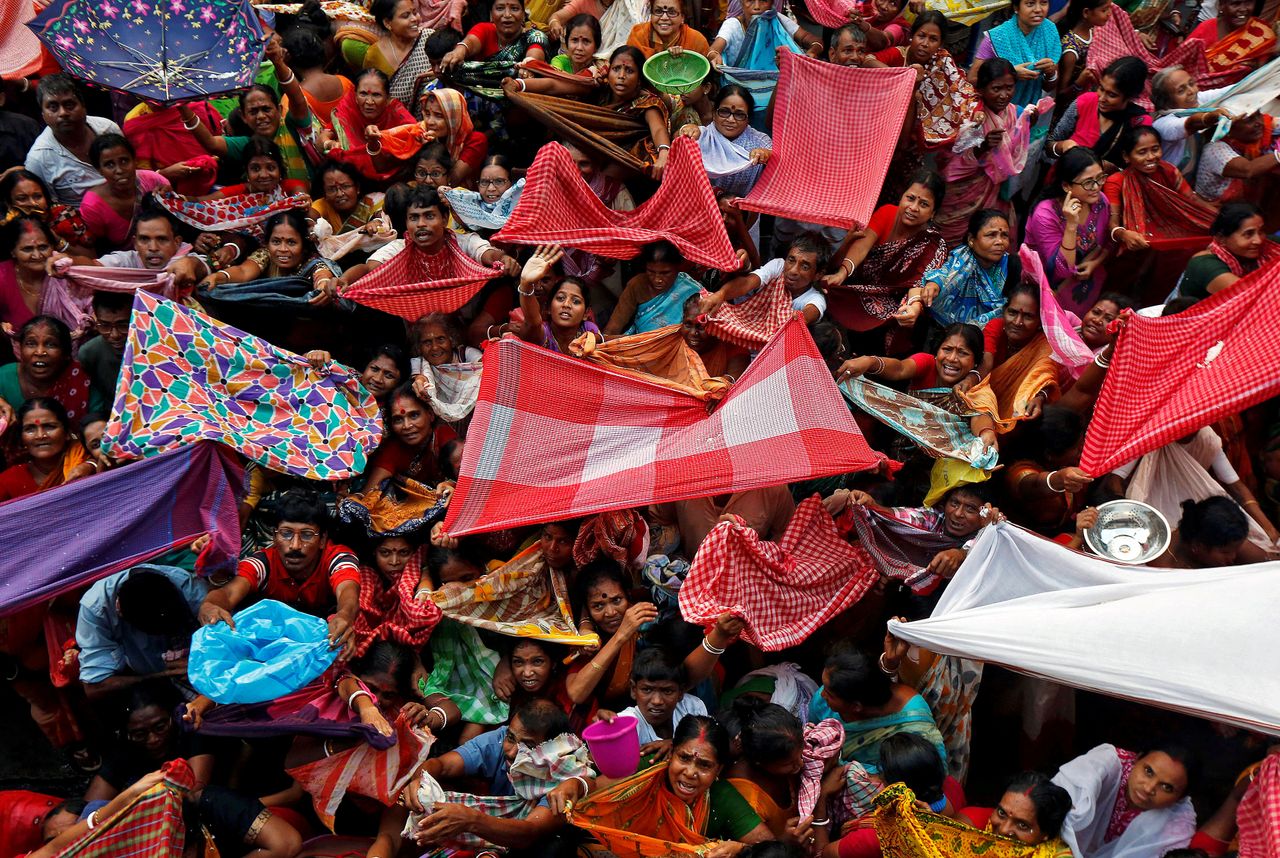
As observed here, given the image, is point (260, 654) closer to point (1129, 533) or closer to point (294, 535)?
point (294, 535)

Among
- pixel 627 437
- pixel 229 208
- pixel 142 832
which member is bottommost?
pixel 142 832

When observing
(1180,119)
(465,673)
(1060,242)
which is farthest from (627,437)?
(1180,119)

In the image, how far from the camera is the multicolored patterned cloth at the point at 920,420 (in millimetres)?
5258

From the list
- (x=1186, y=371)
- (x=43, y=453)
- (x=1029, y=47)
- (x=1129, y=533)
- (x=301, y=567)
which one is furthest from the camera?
(x=1029, y=47)

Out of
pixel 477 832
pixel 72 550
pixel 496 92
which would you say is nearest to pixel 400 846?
pixel 477 832

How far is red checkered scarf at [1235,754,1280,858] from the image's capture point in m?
3.68

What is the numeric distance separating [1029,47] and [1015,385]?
2.83 m

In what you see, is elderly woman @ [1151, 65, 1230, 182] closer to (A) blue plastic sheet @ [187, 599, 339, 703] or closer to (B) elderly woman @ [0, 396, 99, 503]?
(A) blue plastic sheet @ [187, 599, 339, 703]

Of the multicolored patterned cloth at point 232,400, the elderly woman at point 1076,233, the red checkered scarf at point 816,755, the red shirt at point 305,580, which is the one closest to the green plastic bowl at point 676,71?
the elderly woman at point 1076,233

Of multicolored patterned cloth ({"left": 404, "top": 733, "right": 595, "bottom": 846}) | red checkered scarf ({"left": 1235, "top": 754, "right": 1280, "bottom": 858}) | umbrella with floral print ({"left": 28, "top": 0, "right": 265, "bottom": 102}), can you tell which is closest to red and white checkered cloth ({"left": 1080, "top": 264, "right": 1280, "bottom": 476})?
red checkered scarf ({"left": 1235, "top": 754, "right": 1280, "bottom": 858})

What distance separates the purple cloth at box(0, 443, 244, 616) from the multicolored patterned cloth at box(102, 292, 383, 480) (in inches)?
5.3

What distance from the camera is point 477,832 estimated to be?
13.7 ft

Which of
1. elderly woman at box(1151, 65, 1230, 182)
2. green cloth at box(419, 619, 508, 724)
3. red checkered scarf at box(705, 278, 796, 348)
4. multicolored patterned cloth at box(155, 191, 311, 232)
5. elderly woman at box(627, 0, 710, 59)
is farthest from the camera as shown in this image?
elderly woman at box(627, 0, 710, 59)

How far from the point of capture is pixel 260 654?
173 inches
